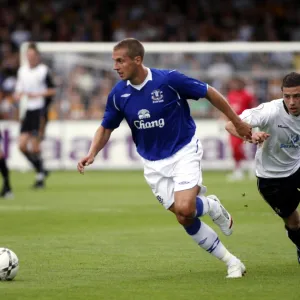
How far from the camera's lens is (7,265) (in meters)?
8.04

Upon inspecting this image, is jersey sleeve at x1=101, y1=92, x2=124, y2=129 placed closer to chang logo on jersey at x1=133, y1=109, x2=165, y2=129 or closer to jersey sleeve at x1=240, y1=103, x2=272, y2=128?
chang logo on jersey at x1=133, y1=109, x2=165, y2=129

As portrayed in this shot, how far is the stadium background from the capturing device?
814 centimetres

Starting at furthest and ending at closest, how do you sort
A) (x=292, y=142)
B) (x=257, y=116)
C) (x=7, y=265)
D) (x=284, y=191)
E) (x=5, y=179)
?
1. (x=5, y=179)
2. (x=284, y=191)
3. (x=292, y=142)
4. (x=257, y=116)
5. (x=7, y=265)

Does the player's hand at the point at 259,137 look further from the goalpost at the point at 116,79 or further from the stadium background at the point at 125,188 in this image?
the goalpost at the point at 116,79

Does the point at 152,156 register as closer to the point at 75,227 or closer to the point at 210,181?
the point at 75,227

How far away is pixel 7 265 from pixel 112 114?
1.71 meters

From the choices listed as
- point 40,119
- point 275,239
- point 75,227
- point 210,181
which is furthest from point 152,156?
point 210,181

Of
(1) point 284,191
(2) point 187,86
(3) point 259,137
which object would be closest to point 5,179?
(1) point 284,191

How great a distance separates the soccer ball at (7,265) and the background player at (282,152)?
2.38 metres

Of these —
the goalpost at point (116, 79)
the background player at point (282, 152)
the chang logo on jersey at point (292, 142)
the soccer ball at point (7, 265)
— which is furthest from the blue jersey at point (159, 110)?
the goalpost at point (116, 79)

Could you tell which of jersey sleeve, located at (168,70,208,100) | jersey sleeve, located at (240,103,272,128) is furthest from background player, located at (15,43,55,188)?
jersey sleeve, located at (168,70,208,100)

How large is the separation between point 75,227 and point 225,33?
18433 millimetres

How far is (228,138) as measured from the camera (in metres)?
24.2

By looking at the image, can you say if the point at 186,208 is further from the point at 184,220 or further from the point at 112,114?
the point at 112,114
